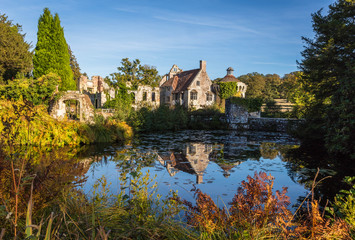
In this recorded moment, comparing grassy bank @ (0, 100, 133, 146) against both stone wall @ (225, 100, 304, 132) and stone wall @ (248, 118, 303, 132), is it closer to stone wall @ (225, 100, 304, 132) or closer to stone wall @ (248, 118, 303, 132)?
stone wall @ (225, 100, 304, 132)

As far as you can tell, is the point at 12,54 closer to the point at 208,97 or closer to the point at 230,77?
the point at 208,97

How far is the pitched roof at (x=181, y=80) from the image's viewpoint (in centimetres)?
3728

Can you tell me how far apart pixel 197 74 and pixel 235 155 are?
26755 millimetres

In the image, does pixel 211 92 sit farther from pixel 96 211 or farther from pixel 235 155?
pixel 96 211

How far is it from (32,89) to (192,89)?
77.2ft

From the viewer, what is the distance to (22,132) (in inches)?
470

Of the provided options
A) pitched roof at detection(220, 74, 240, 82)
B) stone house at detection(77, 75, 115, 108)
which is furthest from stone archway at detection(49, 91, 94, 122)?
pitched roof at detection(220, 74, 240, 82)

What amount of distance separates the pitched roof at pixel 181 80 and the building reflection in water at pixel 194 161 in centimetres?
2521

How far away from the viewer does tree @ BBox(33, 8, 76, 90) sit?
25011 millimetres

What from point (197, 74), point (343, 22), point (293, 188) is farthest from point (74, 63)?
point (293, 188)

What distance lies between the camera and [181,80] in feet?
132

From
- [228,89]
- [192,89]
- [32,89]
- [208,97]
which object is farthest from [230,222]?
[208,97]

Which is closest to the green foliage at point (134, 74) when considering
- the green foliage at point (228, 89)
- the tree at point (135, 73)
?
the tree at point (135, 73)

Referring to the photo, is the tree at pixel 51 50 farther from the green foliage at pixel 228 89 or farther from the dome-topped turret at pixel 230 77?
the dome-topped turret at pixel 230 77
